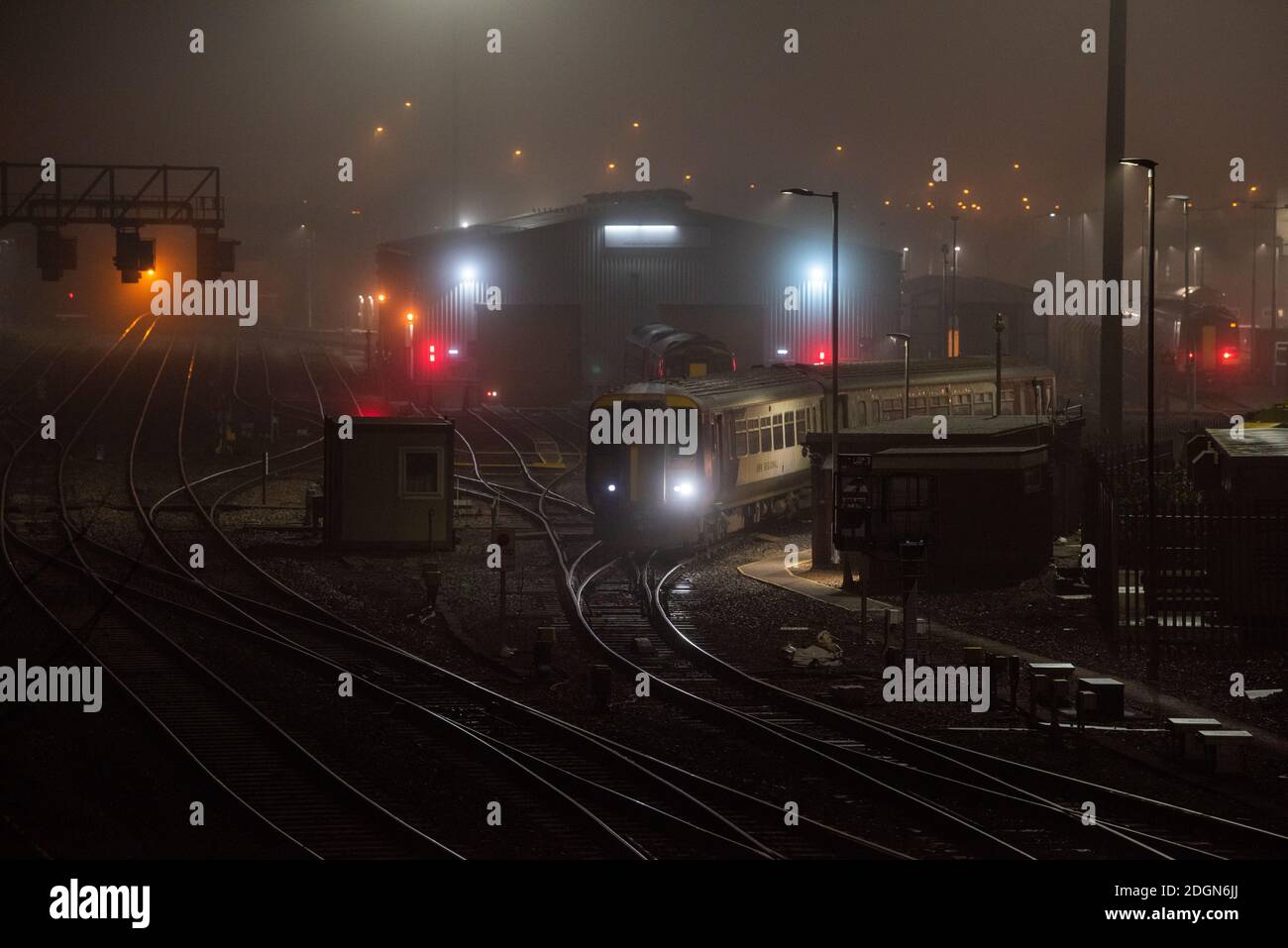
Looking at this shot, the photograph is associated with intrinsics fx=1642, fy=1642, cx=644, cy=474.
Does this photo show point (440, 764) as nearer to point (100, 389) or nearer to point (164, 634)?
point (164, 634)

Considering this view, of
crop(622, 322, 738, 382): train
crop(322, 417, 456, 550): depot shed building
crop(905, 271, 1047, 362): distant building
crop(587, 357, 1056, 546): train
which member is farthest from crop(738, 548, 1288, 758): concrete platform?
crop(905, 271, 1047, 362): distant building

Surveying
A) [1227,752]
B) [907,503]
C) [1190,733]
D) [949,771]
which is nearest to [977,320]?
[907,503]

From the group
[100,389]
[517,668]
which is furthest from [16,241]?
[517,668]

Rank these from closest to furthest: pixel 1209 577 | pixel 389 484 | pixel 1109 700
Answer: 1. pixel 1109 700
2. pixel 1209 577
3. pixel 389 484

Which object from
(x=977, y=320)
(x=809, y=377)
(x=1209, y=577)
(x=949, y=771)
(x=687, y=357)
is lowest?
(x=949, y=771)

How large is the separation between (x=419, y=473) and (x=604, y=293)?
34501 mm

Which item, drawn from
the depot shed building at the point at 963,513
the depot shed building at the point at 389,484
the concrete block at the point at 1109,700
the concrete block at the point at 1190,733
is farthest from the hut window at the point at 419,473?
the concrete block at the point at 1190,733

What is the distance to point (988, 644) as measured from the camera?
24.1 metres

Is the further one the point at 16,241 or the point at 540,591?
the point at 16,241

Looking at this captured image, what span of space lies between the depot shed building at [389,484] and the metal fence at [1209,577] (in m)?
12.9

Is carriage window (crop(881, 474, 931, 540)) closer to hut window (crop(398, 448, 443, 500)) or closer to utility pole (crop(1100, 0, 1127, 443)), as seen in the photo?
hut window (crop(398, 448, 443, 500))

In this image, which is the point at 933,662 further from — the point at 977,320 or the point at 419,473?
the point at 977,320

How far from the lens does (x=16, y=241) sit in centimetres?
10706
